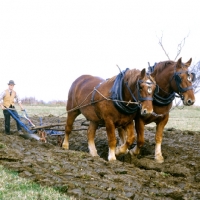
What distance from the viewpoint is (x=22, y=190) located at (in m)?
4.13

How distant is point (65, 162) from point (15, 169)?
31.7 inches

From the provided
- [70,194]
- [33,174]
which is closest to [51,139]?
Answer: [33,174]

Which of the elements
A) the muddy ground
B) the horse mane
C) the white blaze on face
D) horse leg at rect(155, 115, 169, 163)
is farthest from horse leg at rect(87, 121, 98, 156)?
the white blaze on face

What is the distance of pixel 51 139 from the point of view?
987cm

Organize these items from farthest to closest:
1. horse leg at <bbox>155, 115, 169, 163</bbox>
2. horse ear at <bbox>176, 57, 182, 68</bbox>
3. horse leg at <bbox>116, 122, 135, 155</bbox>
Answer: horse leg at <bbox>155, 115, 169, 163</bbox> < horse leg at <bbox>116, 122, 135, 155</bbox> < horse ear at <bbox>176, 57, 182, 68</bbox>

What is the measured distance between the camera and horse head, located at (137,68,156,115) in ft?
19.9

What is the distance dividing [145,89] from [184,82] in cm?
74

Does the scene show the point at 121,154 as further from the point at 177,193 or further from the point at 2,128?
the point at 2,128

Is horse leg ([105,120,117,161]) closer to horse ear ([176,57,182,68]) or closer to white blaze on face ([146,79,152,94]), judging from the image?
white blaze on face ([146,79,152,94])

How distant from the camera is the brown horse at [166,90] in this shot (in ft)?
20.8

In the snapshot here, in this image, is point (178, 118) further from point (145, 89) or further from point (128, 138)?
point (145, 89)

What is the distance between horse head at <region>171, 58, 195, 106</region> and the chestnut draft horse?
49cm

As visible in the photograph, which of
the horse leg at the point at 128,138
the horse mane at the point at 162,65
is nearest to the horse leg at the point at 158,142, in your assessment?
the horse leg at the point at 128,138

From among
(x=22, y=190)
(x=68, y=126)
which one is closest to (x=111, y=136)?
(x=68, y=126)
